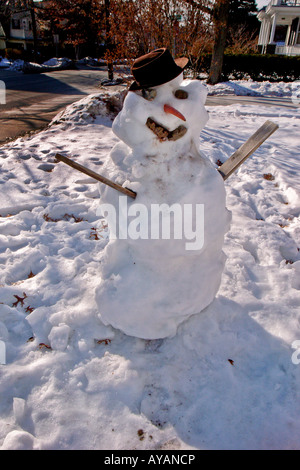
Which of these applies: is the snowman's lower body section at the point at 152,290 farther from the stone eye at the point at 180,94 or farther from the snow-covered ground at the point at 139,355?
the stone eye at the point at 180,94

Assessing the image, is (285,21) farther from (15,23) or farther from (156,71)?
(15,23)

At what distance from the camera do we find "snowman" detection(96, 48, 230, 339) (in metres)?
1.73

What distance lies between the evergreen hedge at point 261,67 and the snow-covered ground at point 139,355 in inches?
587

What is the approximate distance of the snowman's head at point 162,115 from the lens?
171 cm

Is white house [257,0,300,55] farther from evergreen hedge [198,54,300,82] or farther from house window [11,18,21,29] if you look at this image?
house window [11,18,21,29]

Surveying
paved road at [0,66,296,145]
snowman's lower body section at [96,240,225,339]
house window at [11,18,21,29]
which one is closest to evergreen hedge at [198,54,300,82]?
paved road at [0,66,296,145]

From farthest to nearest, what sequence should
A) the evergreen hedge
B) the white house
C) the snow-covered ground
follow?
the white house
the evergreen hedge
the snow-covered ground

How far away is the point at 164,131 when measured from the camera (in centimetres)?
173

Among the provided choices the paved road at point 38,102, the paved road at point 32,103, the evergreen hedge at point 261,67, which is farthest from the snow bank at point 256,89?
the paved road at point 32,103

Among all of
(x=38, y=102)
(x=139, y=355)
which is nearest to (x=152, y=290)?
(x=139, y=355)

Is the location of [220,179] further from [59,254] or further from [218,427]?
[59,254]

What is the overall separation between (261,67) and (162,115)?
1696 cm

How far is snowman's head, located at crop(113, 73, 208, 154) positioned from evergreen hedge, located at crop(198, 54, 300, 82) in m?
15.3

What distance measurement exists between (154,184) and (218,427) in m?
1.34
